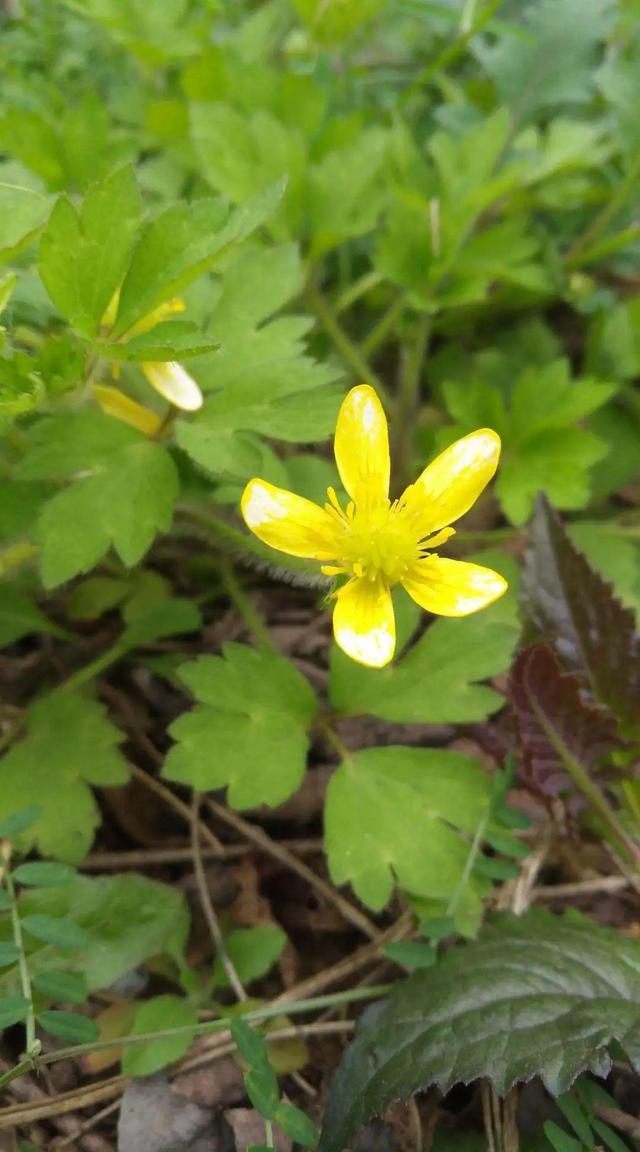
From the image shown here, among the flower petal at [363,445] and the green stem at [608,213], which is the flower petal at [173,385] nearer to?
the flower petal at [363,445]

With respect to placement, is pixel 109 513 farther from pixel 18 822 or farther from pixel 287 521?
pixel 18 822

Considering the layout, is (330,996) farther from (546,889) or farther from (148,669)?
(148,669)

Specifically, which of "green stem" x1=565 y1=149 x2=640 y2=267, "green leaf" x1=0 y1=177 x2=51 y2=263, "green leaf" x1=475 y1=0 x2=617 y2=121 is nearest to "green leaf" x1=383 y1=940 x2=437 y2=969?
"green leaf" x1=0 y1=177 x2=51 y2=263

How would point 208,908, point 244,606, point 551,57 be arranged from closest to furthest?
point 208,908, point 244,606, point 551,57

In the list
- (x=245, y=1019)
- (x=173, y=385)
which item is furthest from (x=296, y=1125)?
(x=173, y=385)

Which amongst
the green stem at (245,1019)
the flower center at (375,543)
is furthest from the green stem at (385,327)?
the green stem at (245,1019)

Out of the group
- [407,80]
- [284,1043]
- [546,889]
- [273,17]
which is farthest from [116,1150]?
[407,80]

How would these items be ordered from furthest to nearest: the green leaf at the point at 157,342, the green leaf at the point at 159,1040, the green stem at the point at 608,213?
the green stem at the point at 608,213
the green leaf at the point at 159,1040
the green leaf at the point at 157,342
